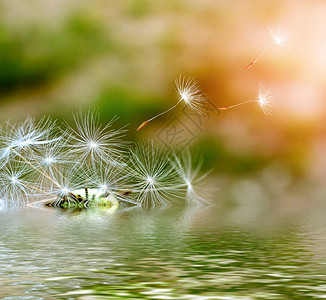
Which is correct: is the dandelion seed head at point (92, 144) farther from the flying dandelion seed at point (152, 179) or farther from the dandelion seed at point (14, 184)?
the dandelion seed at point (14, 184)

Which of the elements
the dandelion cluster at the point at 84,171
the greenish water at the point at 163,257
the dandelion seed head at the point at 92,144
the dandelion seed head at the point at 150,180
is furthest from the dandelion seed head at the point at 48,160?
the greenish water at the point at 163,257

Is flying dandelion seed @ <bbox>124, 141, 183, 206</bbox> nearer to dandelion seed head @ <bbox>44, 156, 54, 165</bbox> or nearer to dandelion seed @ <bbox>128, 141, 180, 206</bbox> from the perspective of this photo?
dandelion seed @ <bbox>128, 141, 180, 206</bbox>

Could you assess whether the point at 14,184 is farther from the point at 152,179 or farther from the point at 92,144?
the point at 152,179

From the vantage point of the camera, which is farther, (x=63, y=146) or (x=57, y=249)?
(x=63, y=146)

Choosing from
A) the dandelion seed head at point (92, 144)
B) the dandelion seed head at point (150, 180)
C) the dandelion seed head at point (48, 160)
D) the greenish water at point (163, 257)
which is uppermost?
the dandelion seed head at point (92, 144)

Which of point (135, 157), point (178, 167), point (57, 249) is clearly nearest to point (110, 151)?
point (135, 157)

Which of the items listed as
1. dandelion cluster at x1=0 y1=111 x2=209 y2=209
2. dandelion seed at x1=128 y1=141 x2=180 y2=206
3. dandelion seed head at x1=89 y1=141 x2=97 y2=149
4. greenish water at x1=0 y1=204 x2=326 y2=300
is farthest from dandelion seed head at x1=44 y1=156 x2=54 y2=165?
greenish water at x1=0 y1=204 x2=326 y2=300

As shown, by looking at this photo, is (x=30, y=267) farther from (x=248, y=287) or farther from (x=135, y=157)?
(x=135, y=157)
